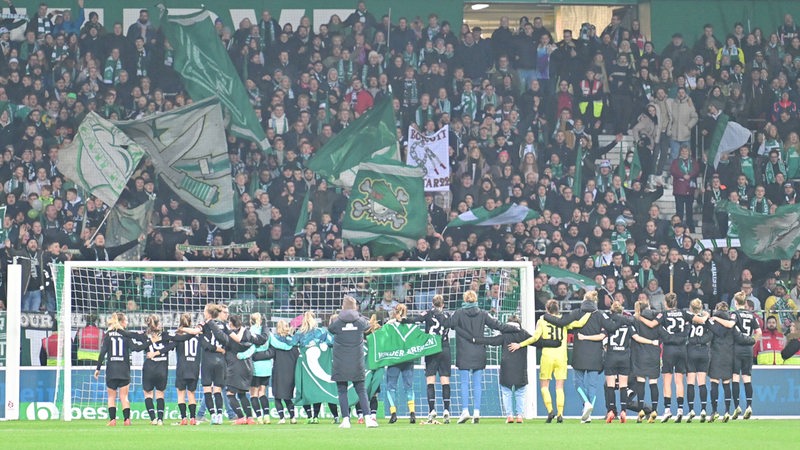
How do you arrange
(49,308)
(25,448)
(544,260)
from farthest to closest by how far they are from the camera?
(544,260) → (49,308) → (25,448)

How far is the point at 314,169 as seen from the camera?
2777 cm

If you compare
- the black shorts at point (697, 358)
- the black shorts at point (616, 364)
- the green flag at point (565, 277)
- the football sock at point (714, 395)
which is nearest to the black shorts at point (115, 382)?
the black shorts at point (616, 364)

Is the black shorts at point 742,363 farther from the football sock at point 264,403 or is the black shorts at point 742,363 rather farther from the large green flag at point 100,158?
the large green flag at point 100,158

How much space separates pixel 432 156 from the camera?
1105 inches

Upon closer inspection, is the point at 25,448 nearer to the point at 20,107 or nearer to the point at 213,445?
the point at 213,445

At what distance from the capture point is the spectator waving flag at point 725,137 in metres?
29.0

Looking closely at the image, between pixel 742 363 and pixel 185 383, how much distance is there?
A: 7423mm

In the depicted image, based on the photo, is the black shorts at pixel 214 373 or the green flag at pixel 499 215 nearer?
the black shorts at pixel 214 373

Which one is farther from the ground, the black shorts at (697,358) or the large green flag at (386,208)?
the large green flag at (386,208)

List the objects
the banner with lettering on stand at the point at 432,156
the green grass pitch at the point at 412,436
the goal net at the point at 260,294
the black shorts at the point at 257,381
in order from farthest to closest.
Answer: the banner with lettering on stand at the point at 432,156 < the goal net at the point at 260,294 < the black shorts at the point at 257,381 < the green grass pitch at the point at 412,436

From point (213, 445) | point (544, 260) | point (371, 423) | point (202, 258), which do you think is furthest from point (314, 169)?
point (213, 445)

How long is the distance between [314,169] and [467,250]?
353cm

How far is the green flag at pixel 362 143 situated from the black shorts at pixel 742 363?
1026 centimetres

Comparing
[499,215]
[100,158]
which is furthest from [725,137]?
[100,158]
